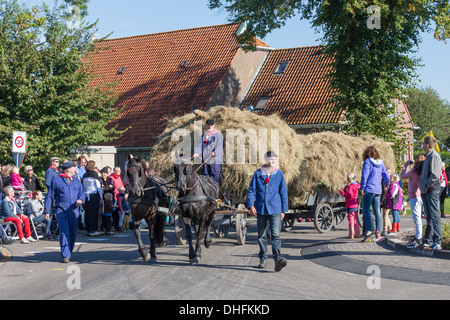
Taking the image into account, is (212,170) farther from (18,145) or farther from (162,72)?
(162,72)

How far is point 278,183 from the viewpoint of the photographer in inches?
381

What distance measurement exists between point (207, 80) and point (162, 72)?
378 cm

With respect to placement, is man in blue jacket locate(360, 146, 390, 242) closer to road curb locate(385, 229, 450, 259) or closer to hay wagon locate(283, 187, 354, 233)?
road curb locate(385, 229, 450, 259)

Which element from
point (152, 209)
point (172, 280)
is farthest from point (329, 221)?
point (172, 280)

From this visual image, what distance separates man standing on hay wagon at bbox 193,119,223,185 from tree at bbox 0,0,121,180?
478 inches

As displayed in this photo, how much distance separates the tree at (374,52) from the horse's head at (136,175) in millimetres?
14545

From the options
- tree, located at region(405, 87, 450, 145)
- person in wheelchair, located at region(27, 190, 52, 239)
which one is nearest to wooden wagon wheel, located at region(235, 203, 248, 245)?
person in wheelchair, located at region(27, 190, 52, 239)

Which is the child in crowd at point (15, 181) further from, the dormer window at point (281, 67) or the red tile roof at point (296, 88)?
the dormer window at point (281, 67)

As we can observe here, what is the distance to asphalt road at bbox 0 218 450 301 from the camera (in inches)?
302

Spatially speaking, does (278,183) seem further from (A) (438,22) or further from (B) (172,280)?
(A) (438,22)

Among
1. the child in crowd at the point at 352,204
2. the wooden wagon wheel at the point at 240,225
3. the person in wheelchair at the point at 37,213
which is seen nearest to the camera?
the wooden wagon wheel at the point at 240,225

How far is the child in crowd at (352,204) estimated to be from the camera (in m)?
13.9

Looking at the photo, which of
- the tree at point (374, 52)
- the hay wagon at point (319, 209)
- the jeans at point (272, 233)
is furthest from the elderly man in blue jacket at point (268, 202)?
the tree at point (374, 52)

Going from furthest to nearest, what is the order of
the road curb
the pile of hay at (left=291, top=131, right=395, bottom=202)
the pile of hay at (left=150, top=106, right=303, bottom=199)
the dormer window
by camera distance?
1. the dormer window
2. the pile of hay at (left=291, top=131, right=395, bottom=202)
3. the pile of hay at (left=150, top=106, right=303, bottom=199)
4. the road curb
